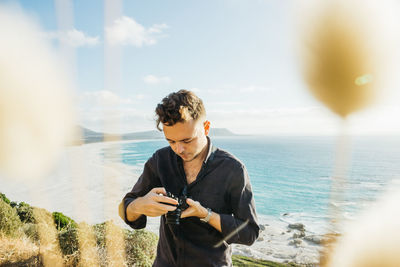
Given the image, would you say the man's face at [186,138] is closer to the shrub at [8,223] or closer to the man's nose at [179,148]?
the man's nose at [179,148]

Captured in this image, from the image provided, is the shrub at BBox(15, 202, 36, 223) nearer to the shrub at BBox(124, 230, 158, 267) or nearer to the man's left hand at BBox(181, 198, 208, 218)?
the shrub at BBox(124, 230, 158, 267)

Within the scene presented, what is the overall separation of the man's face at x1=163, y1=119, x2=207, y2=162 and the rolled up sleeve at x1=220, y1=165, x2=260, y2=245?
1.21 feet

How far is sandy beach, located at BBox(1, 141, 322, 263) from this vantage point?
25916 millimetres

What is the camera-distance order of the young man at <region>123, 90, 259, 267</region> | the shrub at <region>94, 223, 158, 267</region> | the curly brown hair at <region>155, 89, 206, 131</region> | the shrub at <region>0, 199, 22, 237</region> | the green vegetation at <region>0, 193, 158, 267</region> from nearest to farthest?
the young man at <region>123, 90, 259, 267</region> → the curly brown hair at <region>155, 89, 206, 131</region> → the green vegetation at <region>0, 193, 158, 267</region> → the shrub at <region>94, 223, 158, 267</region> → the shrub at <region>0, 199, 22, 237</region>

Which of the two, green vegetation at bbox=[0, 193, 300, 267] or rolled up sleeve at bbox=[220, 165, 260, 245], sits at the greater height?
rolled up sleeve at bbox=[220, 165, 260, 245]

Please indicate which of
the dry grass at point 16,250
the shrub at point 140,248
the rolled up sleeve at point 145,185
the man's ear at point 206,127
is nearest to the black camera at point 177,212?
the rolled up sleeve at point 145,185

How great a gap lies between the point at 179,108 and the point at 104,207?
132ft

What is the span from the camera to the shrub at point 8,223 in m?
5.91

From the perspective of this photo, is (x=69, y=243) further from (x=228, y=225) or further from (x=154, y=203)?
(x=228, y=225)

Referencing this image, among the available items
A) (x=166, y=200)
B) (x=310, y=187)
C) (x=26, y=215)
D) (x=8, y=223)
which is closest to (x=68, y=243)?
(x=8, y=223)

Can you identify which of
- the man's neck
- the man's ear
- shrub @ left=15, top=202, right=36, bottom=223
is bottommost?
shrub @ left=15, top=202, right=36, bottom=223

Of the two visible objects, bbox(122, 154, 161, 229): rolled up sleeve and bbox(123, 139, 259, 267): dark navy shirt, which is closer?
bbox(123, 139, 259, 267): dark navy shirt

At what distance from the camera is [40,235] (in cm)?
554

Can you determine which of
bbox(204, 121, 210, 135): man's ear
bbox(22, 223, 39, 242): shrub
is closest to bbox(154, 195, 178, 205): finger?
bbox(204, 121, 210, 135): man's ear
